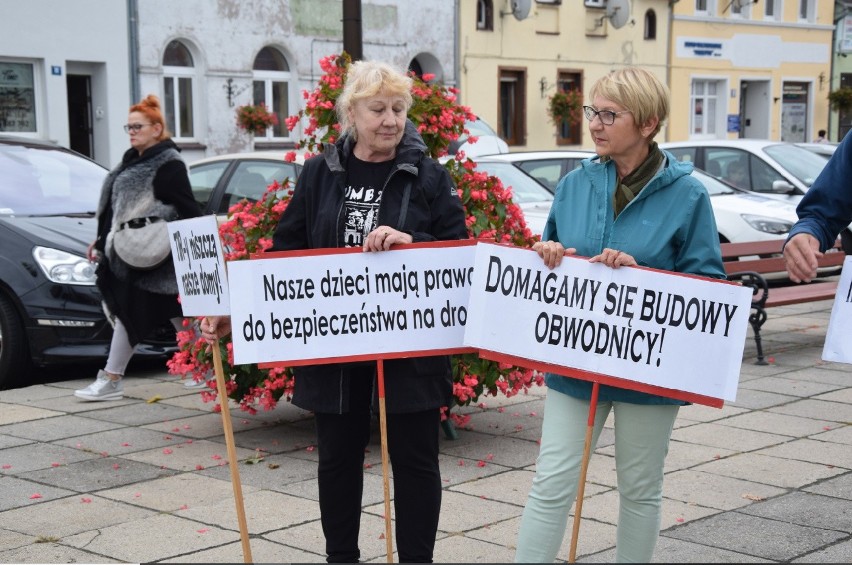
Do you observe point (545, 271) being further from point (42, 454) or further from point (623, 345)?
point (42, 454)

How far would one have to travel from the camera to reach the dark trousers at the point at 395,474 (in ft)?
13.9

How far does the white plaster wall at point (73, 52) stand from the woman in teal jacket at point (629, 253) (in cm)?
1929

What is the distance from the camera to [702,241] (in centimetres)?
389

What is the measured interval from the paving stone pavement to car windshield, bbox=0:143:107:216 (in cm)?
157

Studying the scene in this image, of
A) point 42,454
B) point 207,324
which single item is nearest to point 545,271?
point 207,324

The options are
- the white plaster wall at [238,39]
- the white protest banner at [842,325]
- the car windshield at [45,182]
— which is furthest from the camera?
the white plaster wall at [238,39]

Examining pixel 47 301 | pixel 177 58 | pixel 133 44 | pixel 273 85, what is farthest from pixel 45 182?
pixel 273 85

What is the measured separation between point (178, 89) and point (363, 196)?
21.1m

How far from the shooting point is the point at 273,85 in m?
26.7

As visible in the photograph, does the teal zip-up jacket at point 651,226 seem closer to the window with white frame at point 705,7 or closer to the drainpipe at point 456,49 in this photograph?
the drainpipe at point 456,49

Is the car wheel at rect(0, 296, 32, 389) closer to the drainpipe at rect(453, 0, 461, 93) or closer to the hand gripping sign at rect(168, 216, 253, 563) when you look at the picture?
the hand gripping sign at rect(168, 216, 253, 563)

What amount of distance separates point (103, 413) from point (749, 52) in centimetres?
3461

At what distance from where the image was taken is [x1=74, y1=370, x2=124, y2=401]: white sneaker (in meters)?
8.09

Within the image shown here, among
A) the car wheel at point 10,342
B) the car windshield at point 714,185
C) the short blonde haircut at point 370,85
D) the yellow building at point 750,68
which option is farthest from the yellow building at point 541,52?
the short blonde haircut at point 370,85
